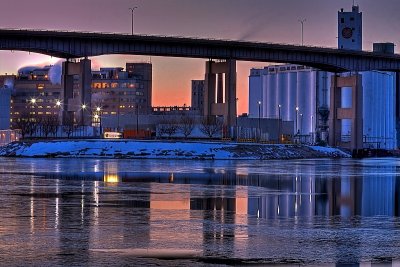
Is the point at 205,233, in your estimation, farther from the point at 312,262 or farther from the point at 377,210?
the point at 377,210

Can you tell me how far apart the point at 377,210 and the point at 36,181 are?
23541 mm

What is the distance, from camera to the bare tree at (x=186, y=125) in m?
168

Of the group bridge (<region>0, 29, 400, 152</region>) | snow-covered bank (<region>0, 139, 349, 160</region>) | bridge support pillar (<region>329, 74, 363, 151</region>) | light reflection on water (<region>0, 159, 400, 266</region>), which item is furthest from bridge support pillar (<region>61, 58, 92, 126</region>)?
light reflection on water (<region>0, 159, 400, 266</region>)

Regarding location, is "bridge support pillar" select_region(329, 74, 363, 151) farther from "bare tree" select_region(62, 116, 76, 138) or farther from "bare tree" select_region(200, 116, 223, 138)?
"bare tree" select_region(62, 116, 76, 138)

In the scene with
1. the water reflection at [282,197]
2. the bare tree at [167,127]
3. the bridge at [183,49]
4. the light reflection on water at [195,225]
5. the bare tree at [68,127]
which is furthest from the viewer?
the bare tree at [167,127]

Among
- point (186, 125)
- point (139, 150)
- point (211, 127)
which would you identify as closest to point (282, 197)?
point (139, 150)

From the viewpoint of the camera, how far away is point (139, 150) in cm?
12681

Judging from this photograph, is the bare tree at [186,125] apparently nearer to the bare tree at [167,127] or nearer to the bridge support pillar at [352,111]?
the bare tree at [167,127]

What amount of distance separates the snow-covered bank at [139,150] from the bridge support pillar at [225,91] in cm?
1461

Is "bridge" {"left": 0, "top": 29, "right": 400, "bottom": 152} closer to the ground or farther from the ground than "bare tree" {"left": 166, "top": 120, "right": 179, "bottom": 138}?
farther from the ground

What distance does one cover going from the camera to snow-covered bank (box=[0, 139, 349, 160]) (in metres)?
124

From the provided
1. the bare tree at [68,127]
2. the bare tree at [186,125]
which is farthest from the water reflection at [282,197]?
the bare tree at [186,125]

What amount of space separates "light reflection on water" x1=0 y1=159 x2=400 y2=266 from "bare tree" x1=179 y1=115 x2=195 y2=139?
12216 cm

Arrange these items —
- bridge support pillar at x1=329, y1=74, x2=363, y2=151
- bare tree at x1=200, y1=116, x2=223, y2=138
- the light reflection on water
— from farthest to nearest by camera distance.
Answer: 1. bare tree at x1=200, y1=116, x2=223, y2=138
2. bridge support pillar at x1=329, y1=74, x2=363, y2=151
3. the light reflection on water
